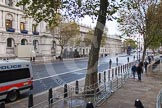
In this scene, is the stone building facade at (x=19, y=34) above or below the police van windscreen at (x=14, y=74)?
above

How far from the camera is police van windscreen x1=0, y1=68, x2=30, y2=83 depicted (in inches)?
574

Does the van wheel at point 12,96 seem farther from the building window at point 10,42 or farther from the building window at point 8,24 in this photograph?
the building window at point 8,24

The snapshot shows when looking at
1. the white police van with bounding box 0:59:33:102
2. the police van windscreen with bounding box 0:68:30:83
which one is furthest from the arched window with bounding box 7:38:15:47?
the police van windscreen with bounding box 0:68:30:83

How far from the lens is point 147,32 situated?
119ft

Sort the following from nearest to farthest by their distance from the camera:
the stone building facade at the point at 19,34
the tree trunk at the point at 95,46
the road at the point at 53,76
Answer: the tree trunk at the point at 95,46 < the road at the point at 53,76 < the stone building facade at the point at 19,34

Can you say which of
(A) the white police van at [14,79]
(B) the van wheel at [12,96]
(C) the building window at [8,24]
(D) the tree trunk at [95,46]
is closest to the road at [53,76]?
(A) the white police van at [14,79]

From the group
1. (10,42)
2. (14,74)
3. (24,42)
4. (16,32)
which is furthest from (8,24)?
(14,74)

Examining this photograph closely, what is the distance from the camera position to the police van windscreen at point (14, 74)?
14.6 metres

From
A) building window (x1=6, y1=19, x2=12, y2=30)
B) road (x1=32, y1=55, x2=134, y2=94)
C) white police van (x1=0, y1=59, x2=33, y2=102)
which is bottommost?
road (x1=32, y1=55, x2=134, y2=94)

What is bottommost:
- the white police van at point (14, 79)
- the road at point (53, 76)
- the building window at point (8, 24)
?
the road at point (53, 76)

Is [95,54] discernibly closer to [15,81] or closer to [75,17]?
[75,17]

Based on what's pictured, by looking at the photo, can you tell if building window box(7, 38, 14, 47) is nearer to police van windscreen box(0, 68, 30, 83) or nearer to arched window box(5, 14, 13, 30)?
arched window box(5, 14, 13, 30)

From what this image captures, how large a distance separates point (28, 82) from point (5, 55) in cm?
3197

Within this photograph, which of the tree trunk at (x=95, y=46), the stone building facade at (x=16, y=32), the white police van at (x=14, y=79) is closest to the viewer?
the white police van at (x=14, y=79)
